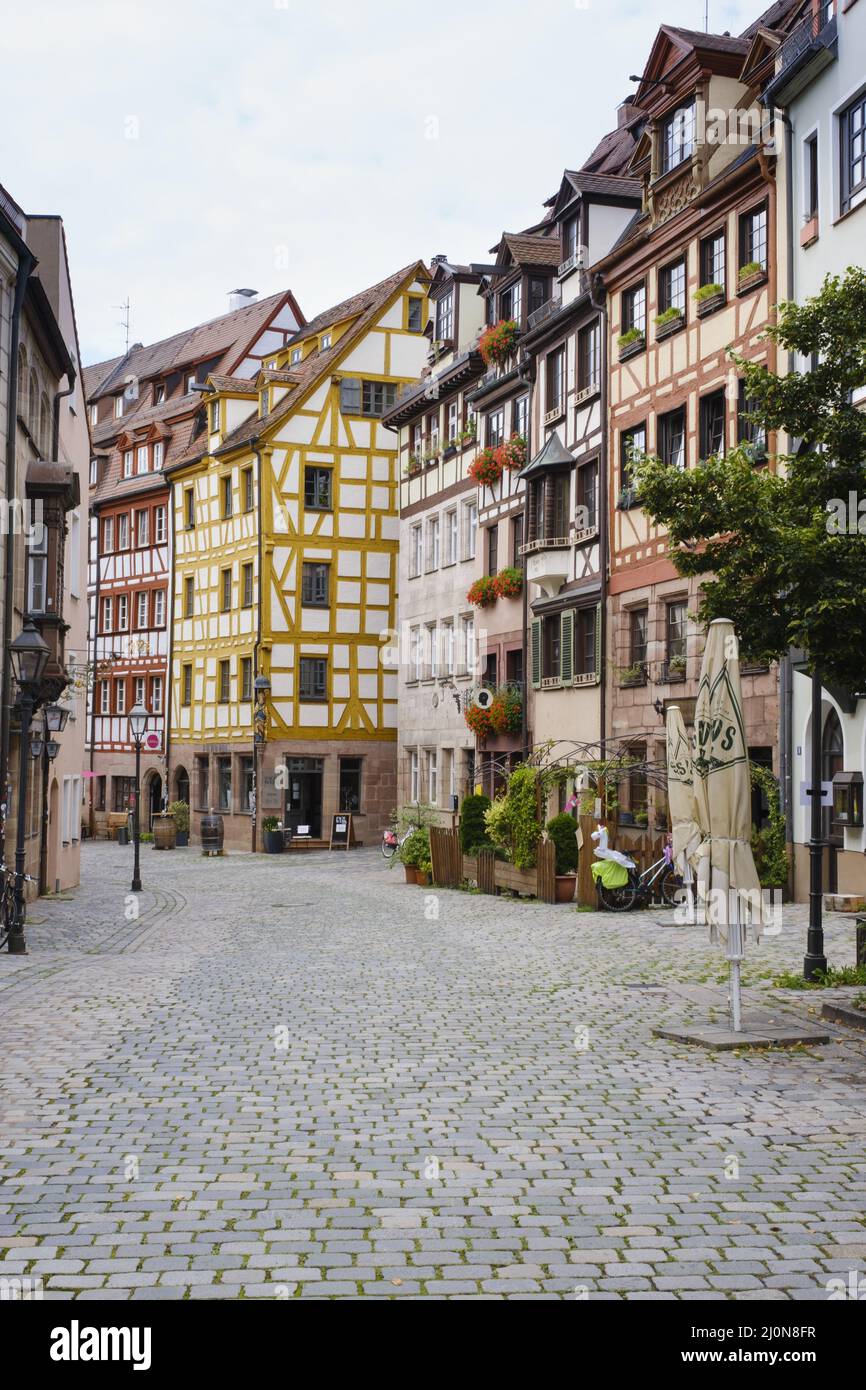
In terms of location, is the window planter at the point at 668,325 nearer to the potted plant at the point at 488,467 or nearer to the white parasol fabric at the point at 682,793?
the potted plant at the point at 488,467

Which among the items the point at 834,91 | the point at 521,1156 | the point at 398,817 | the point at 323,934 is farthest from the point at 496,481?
the point at 521,1156

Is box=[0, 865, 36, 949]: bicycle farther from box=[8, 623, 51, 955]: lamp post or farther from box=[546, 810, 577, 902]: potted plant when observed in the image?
box=[546, 810, 577, 902]: potted plant

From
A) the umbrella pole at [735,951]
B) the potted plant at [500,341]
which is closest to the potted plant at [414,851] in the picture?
the potted plant at [500,341]

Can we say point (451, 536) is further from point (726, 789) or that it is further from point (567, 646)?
point (726, 789)

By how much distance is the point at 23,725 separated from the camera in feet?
58.1

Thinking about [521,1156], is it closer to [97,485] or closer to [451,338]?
[451,338]

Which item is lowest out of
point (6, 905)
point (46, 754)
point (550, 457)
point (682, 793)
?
point (6, 905)

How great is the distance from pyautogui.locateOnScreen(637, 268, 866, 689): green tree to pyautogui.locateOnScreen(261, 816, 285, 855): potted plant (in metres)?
33.9

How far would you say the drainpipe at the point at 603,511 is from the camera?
99.7 ft

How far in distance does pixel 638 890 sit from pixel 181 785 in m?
33.0

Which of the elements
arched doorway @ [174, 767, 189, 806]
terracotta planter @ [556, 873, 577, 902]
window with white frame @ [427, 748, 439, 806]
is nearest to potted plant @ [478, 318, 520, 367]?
window with white frame @ [427, 748, 439, 806]

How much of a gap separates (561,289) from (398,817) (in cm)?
1410

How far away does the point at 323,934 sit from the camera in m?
19.8

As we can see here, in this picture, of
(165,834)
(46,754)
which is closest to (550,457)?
(46,754)
